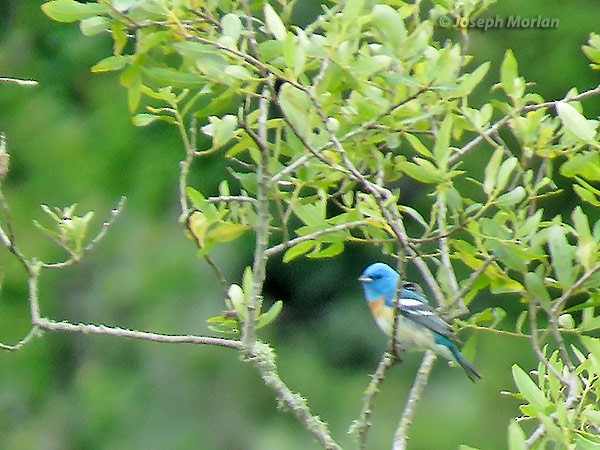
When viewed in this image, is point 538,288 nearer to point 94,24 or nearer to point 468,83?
point 468,83

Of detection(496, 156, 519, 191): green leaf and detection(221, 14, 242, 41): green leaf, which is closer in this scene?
detection(221, 14, 242, 41): green leaf

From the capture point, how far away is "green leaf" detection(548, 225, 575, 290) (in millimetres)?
1548

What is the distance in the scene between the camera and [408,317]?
305 centimetres

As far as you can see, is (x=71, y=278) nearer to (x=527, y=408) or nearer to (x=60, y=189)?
(x=60, y=189)

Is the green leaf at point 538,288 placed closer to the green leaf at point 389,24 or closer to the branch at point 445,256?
the branch at point 445,256

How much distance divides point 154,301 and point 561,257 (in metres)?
4.21

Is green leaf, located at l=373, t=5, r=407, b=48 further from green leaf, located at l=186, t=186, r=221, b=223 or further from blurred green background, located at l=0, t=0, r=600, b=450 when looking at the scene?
blurred green background, located at l=0, t=0, r=600, b=450

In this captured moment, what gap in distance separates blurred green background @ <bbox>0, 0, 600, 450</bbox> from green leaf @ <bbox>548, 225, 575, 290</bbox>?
147 inches

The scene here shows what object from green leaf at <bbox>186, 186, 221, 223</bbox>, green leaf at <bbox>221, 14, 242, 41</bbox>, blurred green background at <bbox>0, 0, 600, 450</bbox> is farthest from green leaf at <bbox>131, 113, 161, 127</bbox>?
blurred green background at <bbox>0, 0, 600, 450</bbox>

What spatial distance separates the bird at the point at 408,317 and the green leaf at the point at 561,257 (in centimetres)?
106

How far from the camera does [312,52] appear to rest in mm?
1440

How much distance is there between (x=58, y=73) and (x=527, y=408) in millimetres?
5159

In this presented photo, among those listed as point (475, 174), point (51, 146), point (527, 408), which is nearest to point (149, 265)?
point (51, 146)

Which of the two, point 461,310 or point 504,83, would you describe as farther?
point 504,83
